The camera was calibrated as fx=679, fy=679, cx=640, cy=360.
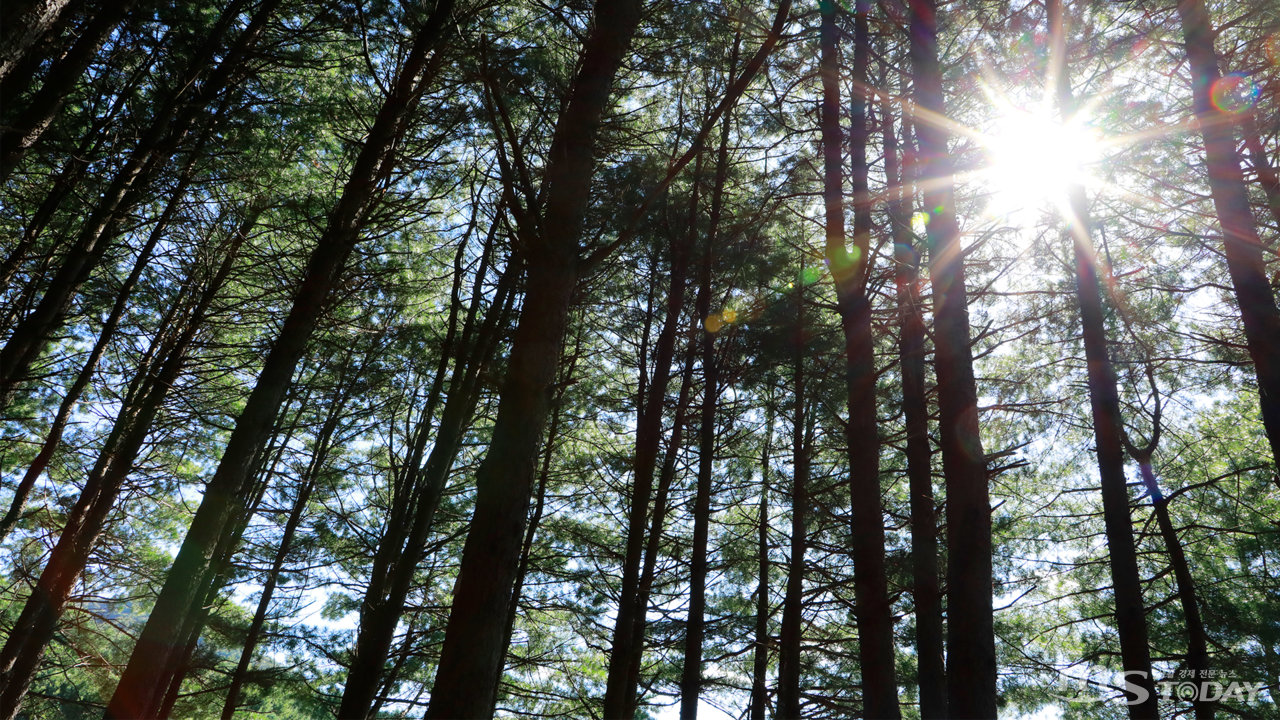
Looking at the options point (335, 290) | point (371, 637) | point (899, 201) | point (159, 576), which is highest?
point (899, 201)

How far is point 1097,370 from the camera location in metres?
7.43

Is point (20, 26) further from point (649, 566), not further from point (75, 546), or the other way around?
point (649, 566)

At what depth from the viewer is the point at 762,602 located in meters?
10.1

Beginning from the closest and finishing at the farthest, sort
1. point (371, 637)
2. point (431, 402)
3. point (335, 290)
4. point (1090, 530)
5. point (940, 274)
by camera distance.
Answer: point (371, 637) → point (431, 402) → point (940, 274) → point (335, 290) → point (1090, 530)

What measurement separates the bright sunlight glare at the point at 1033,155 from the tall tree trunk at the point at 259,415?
626 cm

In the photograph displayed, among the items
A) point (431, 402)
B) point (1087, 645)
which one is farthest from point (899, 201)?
point (1087, 645)

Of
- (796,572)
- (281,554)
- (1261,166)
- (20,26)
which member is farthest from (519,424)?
(1261,166)

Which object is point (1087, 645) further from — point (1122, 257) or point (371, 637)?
point (371, 637)

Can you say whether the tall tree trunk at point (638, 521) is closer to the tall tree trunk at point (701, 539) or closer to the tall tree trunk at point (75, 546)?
the tall tree trunk at point (701, 539)

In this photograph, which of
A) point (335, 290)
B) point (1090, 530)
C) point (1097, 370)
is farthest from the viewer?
point (1090, 530)

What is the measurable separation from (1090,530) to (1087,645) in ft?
6.78

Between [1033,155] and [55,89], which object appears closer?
[55,89]

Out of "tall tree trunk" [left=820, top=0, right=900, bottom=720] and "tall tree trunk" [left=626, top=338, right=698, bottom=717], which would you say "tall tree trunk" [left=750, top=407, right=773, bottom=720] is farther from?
"tall tree trunk" [left=820, top=0, right=900, bottom=720]

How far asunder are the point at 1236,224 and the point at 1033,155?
207cm
